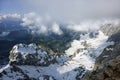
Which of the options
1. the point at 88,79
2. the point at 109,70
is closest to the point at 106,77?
the point at 109,70

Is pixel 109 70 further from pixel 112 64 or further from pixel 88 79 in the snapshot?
pixel 88 79

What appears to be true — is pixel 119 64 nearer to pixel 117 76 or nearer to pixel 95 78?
pixel 117 76

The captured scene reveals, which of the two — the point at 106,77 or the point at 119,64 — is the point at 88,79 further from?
the point at 119,64

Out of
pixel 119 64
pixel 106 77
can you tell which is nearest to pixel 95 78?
pixel 106 77

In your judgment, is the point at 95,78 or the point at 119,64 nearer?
the point at 119,64

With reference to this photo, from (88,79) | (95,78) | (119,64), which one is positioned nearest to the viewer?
(119,64)

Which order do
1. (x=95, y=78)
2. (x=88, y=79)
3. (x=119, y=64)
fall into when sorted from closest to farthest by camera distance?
(x=119, y=64)
(x=95, y=78)
(x=88, y=79)

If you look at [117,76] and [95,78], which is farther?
[95,78]
